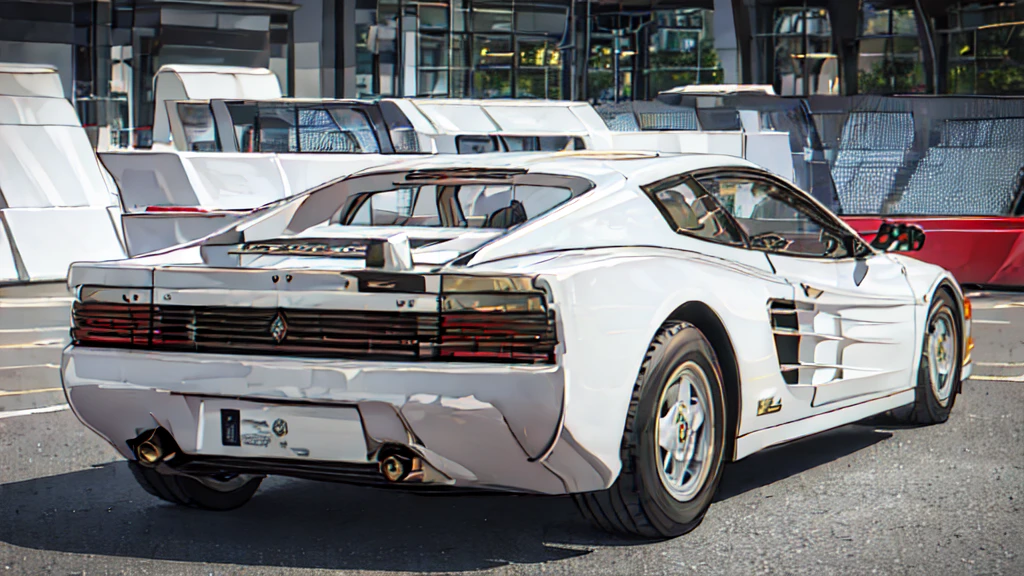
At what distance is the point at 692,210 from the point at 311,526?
1792mm

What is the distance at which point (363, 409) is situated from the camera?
4.40m

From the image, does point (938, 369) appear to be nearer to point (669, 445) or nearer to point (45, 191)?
point (669, 445)

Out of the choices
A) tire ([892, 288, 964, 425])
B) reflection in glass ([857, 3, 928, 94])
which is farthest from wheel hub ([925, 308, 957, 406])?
reflection in glass ([857, 3, 928, 94])

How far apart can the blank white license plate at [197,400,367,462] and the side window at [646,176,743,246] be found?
1445 millimetres

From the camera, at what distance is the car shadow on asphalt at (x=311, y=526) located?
471cm

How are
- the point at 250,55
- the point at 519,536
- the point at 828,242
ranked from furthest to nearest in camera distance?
the point at 250,55 → the point at 828,242 → the point at 519,536

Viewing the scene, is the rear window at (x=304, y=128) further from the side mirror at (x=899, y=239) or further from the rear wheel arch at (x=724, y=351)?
the rear wheel arch at (x=724, y=351)

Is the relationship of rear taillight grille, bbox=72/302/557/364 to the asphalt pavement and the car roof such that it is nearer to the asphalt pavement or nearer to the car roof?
the asphalt pavement

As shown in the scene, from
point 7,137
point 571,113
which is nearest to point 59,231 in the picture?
point 7,137

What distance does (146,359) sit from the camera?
4.64m

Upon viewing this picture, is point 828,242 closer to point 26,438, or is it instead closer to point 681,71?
point 26,438

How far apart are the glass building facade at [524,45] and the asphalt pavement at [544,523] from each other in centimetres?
2430

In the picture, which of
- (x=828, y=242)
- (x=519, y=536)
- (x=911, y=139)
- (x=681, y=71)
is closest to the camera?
(x=519, y=536)

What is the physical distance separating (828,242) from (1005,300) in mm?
7446
